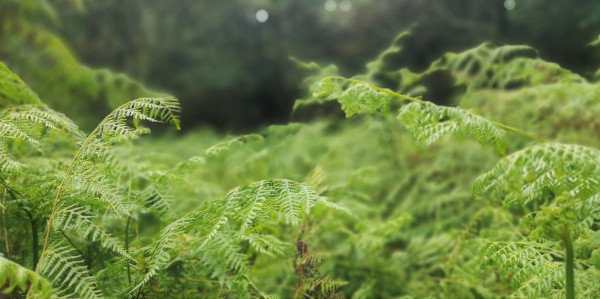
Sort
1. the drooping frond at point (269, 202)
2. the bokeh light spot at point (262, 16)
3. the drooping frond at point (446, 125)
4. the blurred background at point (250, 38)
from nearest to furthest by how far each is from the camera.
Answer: the drooping frond at point (269, 202), the drooping frond at point (446, 125), the blurred background at point (250, 38), the bokeh light spot at point (262, 16)

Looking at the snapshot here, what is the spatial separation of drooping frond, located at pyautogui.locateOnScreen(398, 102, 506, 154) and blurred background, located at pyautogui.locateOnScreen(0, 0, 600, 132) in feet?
11.4

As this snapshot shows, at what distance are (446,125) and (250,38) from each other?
1015 cm

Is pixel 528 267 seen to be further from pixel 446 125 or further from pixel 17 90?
pixel 17 90

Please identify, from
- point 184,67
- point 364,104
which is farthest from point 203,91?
point 364,104

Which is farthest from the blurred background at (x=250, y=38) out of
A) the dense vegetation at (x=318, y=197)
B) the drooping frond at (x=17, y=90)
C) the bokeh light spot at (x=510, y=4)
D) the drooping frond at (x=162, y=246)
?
the drooping frond at (x=162, y=246)

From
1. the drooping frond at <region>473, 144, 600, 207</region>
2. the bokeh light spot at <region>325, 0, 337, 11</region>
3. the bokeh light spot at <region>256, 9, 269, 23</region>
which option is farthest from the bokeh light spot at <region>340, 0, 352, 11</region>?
the drooping frond at <region>473, 144, 600, 207</region>

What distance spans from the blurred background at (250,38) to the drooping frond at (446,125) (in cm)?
346

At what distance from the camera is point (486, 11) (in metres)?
5.18

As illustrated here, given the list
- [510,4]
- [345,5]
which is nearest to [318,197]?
[510,4]

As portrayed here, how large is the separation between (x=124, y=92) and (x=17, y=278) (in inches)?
113

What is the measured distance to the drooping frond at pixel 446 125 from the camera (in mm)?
1099

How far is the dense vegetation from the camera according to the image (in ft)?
3.34

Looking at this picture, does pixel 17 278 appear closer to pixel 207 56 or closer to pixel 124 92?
pixel 124 92

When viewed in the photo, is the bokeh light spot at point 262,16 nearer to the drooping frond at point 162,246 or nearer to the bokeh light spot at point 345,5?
the bokeh light spot at point 345,5
